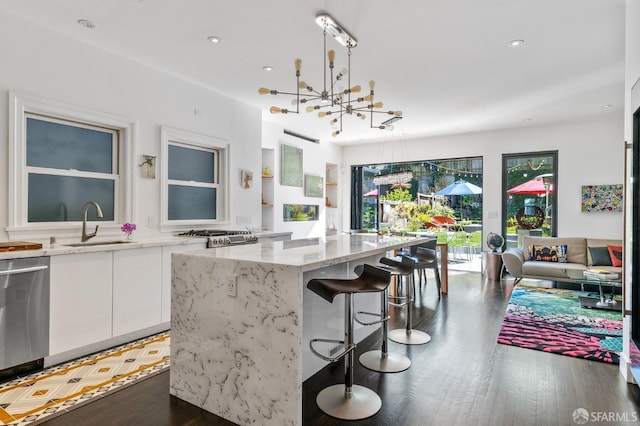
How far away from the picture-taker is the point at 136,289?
3363mm

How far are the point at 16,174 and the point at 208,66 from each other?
2.07 meters

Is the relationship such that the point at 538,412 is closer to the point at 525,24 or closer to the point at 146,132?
the point at 525,24

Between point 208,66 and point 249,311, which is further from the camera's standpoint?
point 208,66

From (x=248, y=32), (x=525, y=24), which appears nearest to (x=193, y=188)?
(x=248, y=32)

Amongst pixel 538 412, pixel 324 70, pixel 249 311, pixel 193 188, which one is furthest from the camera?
pixel 193 188

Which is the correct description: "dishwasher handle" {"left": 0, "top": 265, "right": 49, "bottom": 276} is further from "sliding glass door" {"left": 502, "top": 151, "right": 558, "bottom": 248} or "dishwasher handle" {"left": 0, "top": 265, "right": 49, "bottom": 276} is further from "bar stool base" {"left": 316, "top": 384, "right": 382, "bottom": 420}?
"sliding glass door" {"left": 502, "top": 151, "right": 558, "bottom": 248}

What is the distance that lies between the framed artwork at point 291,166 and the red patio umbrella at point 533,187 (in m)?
4.12

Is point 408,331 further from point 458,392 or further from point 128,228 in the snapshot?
point 128,228

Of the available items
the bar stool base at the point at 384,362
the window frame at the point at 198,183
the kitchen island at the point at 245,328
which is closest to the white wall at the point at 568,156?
the window frame at the point at 198,183

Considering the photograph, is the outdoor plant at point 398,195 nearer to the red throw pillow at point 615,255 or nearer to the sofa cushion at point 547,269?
the sofa cushion at point 547,269

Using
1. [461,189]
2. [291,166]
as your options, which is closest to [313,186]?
[291,166]

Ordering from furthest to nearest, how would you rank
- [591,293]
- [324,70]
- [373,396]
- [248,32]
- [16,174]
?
[591,293], [324,70], [248,32], [16,174], [373,396]

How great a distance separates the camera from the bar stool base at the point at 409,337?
335cm

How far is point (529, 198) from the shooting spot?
6.84 meters
